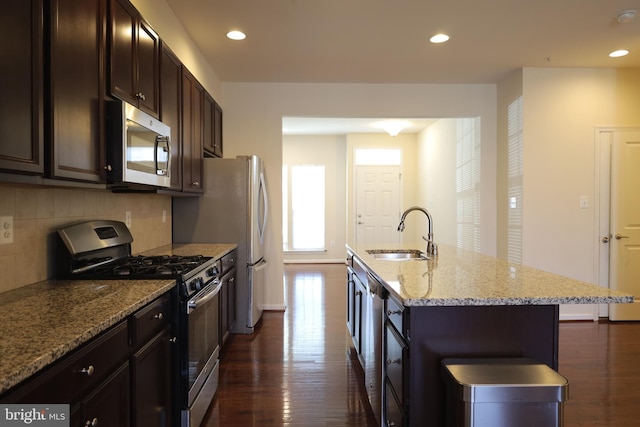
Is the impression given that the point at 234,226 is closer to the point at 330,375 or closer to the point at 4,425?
the point at 330,375

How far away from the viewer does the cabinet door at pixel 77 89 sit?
1359mm

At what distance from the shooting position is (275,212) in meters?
4.37

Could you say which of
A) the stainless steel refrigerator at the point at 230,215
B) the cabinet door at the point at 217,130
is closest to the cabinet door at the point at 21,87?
the stainless steel refrigerator at the point at 230,215

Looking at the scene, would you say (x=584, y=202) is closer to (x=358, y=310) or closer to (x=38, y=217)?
(x=358, y=310)

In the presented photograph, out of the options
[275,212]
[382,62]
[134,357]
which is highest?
[382,62]

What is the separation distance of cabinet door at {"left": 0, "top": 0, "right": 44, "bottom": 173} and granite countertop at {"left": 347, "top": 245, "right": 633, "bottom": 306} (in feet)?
4.57

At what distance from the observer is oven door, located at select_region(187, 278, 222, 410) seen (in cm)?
194

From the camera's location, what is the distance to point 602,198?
3.93 metres

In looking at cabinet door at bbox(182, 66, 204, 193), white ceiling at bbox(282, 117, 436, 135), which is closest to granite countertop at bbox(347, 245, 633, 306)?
cabinet door at bbox(182, 66, 204, 193)

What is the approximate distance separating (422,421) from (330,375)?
130 cm

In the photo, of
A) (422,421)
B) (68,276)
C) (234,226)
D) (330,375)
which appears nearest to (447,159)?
(234,226)

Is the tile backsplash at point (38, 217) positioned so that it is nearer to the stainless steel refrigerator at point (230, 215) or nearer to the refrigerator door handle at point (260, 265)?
the stainless steel refrigerator at point (230, 215)

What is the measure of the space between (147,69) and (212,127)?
162cm

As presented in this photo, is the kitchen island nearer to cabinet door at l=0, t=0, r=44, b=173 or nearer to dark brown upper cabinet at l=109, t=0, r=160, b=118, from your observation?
cabinet door at l=0, t=0, r=44, b=173
